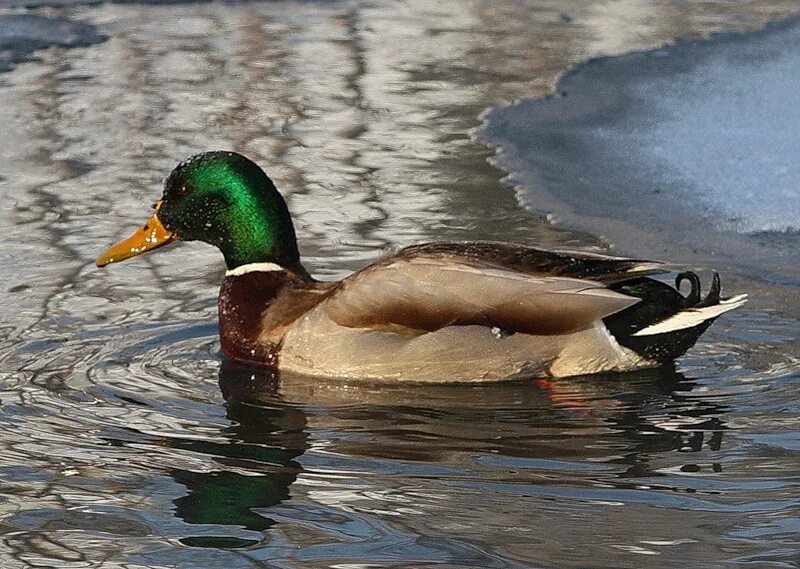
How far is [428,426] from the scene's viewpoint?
15.8 ft

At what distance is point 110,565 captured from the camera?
370 cm

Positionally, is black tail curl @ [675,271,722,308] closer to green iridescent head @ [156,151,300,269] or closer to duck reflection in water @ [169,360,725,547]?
duck reflection in water @ [169,360,725,547]

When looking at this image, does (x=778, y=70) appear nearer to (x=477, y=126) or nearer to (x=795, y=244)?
(x=477, y=126)

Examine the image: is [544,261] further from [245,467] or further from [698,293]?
[245,467]

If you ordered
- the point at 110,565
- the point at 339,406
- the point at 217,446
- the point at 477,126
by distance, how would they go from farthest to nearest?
1. the point at 477,126
2. the point at 339,406
3. the point at 217,446
4. the point at 110,565

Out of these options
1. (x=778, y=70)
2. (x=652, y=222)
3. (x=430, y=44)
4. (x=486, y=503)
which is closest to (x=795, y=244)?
(x=652, y=222)

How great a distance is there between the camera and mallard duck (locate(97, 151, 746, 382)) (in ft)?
17.0

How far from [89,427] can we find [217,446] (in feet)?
1.29

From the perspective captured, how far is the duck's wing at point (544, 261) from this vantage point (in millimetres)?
5242

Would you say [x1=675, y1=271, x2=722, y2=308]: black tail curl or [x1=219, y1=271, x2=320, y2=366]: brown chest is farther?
[x1=219, y1=271, x2=320, y2=366]: brown chest

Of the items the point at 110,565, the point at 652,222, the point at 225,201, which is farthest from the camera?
the point at 652,222

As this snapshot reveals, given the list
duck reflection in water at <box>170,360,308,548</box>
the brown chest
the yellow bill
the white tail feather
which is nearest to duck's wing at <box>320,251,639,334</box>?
the white tail feather

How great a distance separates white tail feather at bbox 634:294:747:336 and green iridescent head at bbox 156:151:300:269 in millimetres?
1276

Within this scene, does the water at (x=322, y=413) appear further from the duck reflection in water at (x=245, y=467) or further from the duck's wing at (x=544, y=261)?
the duck's wing at (x=544, y=261)
